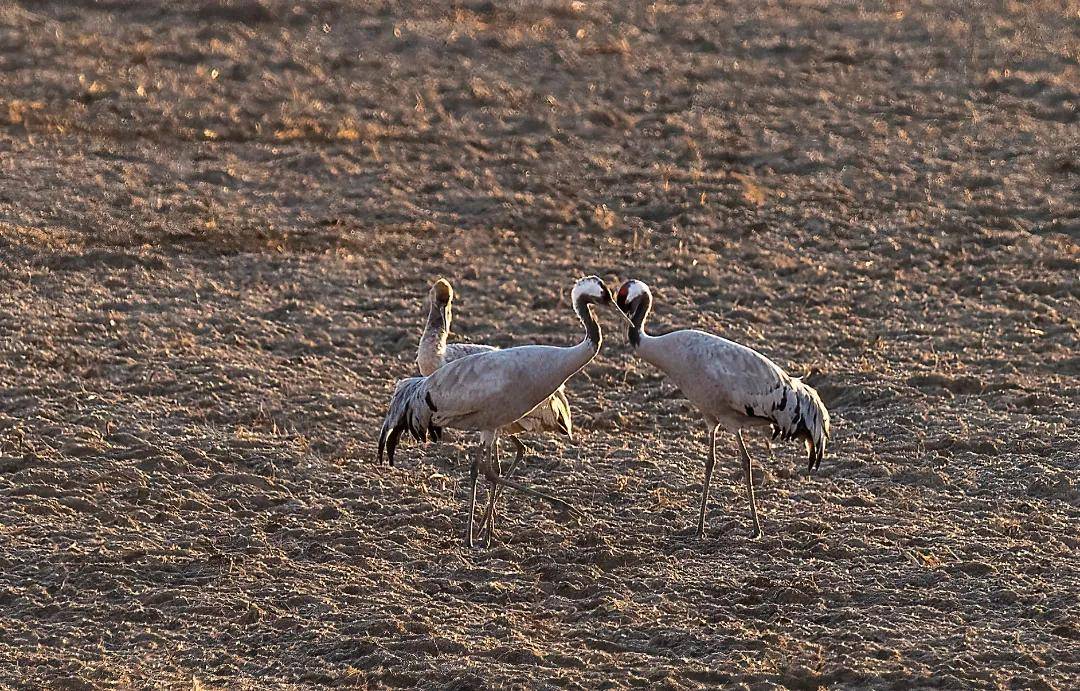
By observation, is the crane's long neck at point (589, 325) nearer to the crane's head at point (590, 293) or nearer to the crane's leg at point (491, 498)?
the crane's head at point (590, 293)

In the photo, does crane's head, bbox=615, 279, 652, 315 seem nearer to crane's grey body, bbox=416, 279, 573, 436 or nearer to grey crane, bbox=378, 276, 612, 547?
grey crane, bbox=378, 276, 612, 547

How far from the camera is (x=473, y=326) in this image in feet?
31.9

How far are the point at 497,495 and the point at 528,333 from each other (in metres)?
2.05

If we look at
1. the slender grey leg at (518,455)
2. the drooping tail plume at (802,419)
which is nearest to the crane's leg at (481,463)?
the slender grey leg at (518,455)

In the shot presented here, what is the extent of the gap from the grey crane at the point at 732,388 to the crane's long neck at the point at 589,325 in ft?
1.16

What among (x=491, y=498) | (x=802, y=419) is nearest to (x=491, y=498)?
(x=491, y=498)

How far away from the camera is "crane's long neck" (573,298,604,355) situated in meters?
7.10

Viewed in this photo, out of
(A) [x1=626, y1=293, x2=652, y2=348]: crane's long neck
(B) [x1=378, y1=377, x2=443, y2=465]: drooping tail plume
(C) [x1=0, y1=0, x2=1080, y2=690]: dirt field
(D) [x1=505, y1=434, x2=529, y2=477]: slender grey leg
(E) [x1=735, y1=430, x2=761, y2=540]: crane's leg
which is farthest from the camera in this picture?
(D) [x1=505, y1=434, x2=529, y2=477]: slender grey leg

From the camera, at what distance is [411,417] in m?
7.39

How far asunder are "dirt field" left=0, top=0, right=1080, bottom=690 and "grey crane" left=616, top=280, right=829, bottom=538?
1.13 feet

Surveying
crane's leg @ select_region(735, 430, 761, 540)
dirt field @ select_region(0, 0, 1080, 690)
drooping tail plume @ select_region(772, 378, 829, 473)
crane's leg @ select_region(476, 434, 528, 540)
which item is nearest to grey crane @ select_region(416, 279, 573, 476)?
crane's leg @ select_region(476, 434, 528, 540)

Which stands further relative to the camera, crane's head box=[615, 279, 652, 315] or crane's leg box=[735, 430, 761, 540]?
crane's head box=[615, 279, 652, 315]

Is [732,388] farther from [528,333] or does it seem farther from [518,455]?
[528,333]

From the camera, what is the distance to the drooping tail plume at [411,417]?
7359mm
